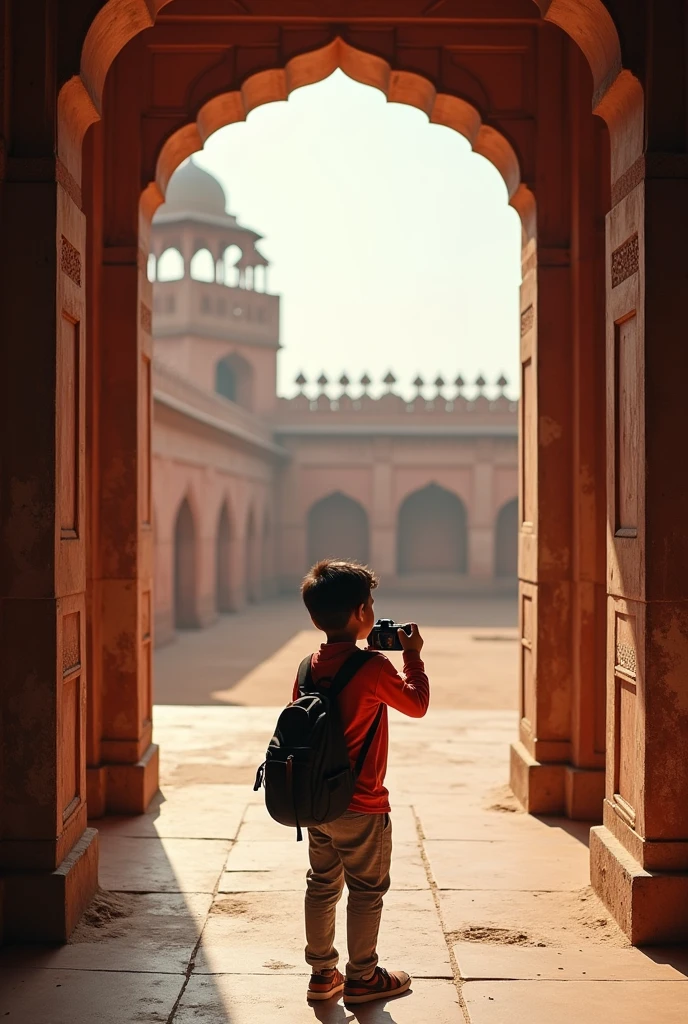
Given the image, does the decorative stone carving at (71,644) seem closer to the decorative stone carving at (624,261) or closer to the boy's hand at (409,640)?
the boy's hand at (409,640)

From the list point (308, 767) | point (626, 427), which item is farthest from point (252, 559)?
point (308, 767)

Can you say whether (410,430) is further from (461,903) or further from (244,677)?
(461,903)

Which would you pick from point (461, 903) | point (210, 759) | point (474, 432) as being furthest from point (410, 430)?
point (461, 903)

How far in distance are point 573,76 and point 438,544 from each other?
85.6 ft

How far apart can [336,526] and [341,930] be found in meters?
27.6

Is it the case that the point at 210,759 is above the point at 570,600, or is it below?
below

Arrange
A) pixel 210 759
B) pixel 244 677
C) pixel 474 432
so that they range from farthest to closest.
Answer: pixel 474 432 < pixel 244 677 < pixel 210 759

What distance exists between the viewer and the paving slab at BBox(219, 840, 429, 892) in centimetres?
454

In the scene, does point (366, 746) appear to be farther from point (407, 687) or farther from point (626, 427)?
point (626, 427)

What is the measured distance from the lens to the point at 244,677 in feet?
43.8

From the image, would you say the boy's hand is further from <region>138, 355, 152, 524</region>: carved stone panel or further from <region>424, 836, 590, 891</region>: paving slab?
<region>138, 355, 152, 524</region>: carved stone panel

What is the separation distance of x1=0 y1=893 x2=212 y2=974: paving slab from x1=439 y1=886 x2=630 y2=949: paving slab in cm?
94

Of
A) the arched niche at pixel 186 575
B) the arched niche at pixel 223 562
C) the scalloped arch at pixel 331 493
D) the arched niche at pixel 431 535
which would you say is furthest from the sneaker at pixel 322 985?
the arched niche at pixel 431 535

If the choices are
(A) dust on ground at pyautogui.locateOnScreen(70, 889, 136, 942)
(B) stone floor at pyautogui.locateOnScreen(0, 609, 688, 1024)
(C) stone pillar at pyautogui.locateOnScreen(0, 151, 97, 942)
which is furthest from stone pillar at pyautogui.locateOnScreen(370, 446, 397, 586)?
(C) stone pillar at pyautogui.locateOnScreen(0, 151, 97, 942)
